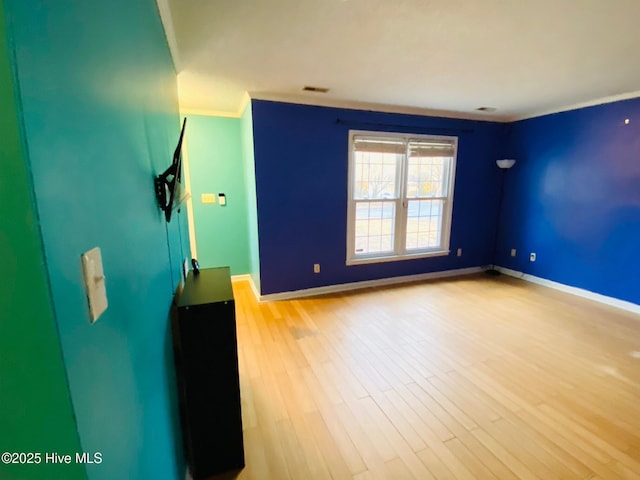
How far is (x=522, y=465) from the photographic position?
1.47 meters

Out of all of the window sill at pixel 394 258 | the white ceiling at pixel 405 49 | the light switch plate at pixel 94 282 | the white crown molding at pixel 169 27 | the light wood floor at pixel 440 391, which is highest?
the white ceiling at pixel 405 49

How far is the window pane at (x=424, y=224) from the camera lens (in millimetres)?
4246

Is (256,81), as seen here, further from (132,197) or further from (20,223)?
(20,223)

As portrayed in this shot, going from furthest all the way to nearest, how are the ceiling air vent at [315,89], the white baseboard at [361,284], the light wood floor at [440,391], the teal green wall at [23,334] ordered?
the white baseboard at [361,284] → the ceiling air vent at [315,89] → the light wood floor at [440,391] → the teal green wall at [23,334]

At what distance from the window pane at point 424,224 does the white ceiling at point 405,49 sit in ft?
4.84

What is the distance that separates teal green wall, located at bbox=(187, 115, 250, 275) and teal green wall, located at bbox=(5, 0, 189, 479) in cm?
282

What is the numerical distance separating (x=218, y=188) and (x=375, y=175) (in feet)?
7.18

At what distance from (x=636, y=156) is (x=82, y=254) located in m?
4.88

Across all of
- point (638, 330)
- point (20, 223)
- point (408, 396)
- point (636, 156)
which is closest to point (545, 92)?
point (636, 156)

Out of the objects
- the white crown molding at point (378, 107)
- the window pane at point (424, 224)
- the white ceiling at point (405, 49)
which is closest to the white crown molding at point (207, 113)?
the white crown molding at point (378, 107)

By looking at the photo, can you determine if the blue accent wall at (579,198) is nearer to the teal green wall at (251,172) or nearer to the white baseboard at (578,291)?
the white baseboard at (578,291)

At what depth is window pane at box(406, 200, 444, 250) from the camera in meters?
4.25

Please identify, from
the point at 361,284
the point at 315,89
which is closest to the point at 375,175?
the point at 315,89

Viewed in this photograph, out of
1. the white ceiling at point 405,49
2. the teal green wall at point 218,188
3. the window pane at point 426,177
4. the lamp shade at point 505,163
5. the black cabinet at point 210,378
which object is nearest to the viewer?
the black cabinet at point 210,378
